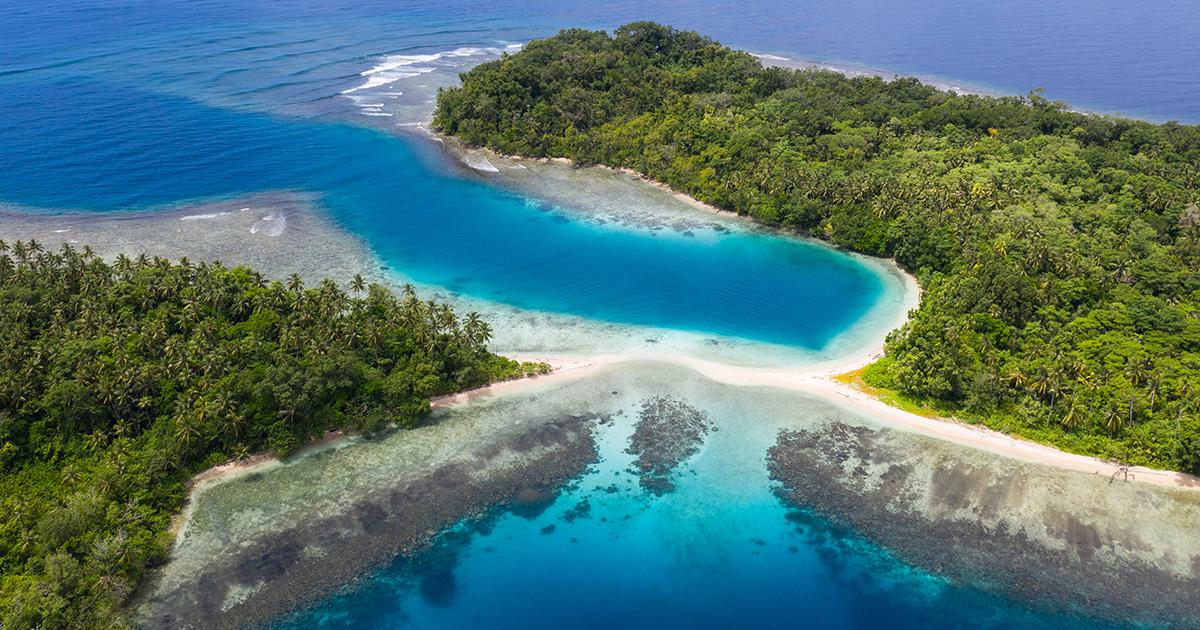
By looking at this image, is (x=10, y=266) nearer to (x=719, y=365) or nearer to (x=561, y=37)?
(x=719, y=365)

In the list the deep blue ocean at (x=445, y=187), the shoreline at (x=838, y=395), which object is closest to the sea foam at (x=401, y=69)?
the deep blue ocean at (x=445, y=187)

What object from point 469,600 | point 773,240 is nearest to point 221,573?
point 469,600

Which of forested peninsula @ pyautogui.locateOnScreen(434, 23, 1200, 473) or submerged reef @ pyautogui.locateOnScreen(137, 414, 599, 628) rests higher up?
forested peninsula @ pyautogui.locateOnScreen(434, 23, 1200, 473)

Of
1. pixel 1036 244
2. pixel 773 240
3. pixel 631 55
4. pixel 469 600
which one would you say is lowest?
pixel 469 600

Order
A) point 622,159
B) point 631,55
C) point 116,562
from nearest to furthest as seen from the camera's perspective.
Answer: point 116,562 < point 622,159 < point 631,55

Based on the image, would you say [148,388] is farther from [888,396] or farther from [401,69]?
[401,69]

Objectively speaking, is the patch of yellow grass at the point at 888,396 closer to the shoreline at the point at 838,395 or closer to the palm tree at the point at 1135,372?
the shoreline at the point at 838,395

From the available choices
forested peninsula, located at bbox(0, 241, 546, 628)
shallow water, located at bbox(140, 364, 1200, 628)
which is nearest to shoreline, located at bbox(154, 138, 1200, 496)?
forested peninsula, located at bbox(0, 241, 546, 628)

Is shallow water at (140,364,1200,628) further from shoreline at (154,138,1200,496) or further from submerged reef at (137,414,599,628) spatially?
shoreline at (154,138,1200,496)
